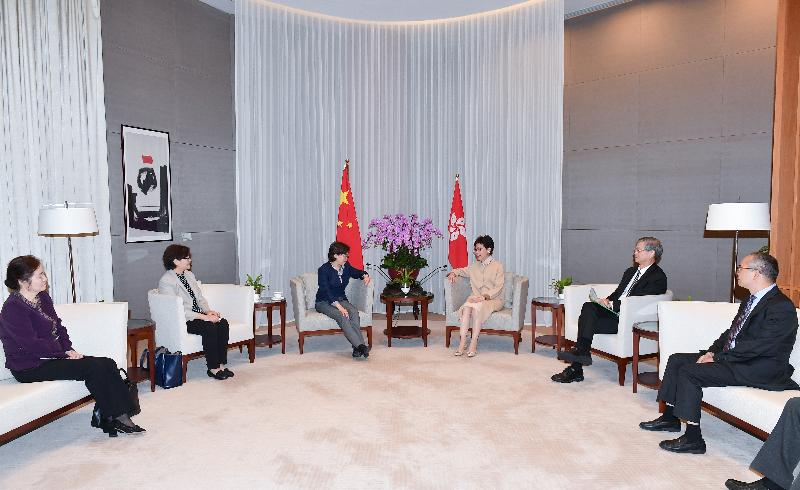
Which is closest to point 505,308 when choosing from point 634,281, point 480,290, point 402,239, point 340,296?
point 480,290

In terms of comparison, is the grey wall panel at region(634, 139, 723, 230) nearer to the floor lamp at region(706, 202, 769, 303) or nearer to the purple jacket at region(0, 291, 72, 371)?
the floor lamp at region(706, 202, 769, 303)

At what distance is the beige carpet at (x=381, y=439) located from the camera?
332 cm

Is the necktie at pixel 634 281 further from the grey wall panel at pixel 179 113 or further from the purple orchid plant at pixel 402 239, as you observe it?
the grey wall panel at pixel 179 113

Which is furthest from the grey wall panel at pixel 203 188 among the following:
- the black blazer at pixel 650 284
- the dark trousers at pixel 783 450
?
the dark trousers at pixel 783 450

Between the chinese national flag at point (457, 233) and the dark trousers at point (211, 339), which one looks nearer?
the dark trousers at point (211, 339)

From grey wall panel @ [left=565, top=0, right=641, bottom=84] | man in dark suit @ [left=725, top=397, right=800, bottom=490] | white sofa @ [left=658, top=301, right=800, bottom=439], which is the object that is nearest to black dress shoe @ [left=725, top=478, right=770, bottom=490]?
man in dark suit @ [left=725, top=397, right=800, bottom=490]

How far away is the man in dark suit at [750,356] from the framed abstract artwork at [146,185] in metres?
5.78

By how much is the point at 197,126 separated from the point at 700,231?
6528mm

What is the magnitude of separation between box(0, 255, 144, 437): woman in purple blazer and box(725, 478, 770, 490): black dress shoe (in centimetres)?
393

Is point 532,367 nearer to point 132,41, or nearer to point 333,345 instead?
point 333,345

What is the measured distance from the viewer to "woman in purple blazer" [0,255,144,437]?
3756mm

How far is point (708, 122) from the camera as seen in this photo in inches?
255

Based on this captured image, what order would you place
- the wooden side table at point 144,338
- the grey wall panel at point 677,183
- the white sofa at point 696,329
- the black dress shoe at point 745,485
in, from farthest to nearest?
the grey wall panel at point 677,183, the wooden side table at point 144,338, the white sofa at point 696,329, the black dress shoe at point 745,485

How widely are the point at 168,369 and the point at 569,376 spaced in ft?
12.4
